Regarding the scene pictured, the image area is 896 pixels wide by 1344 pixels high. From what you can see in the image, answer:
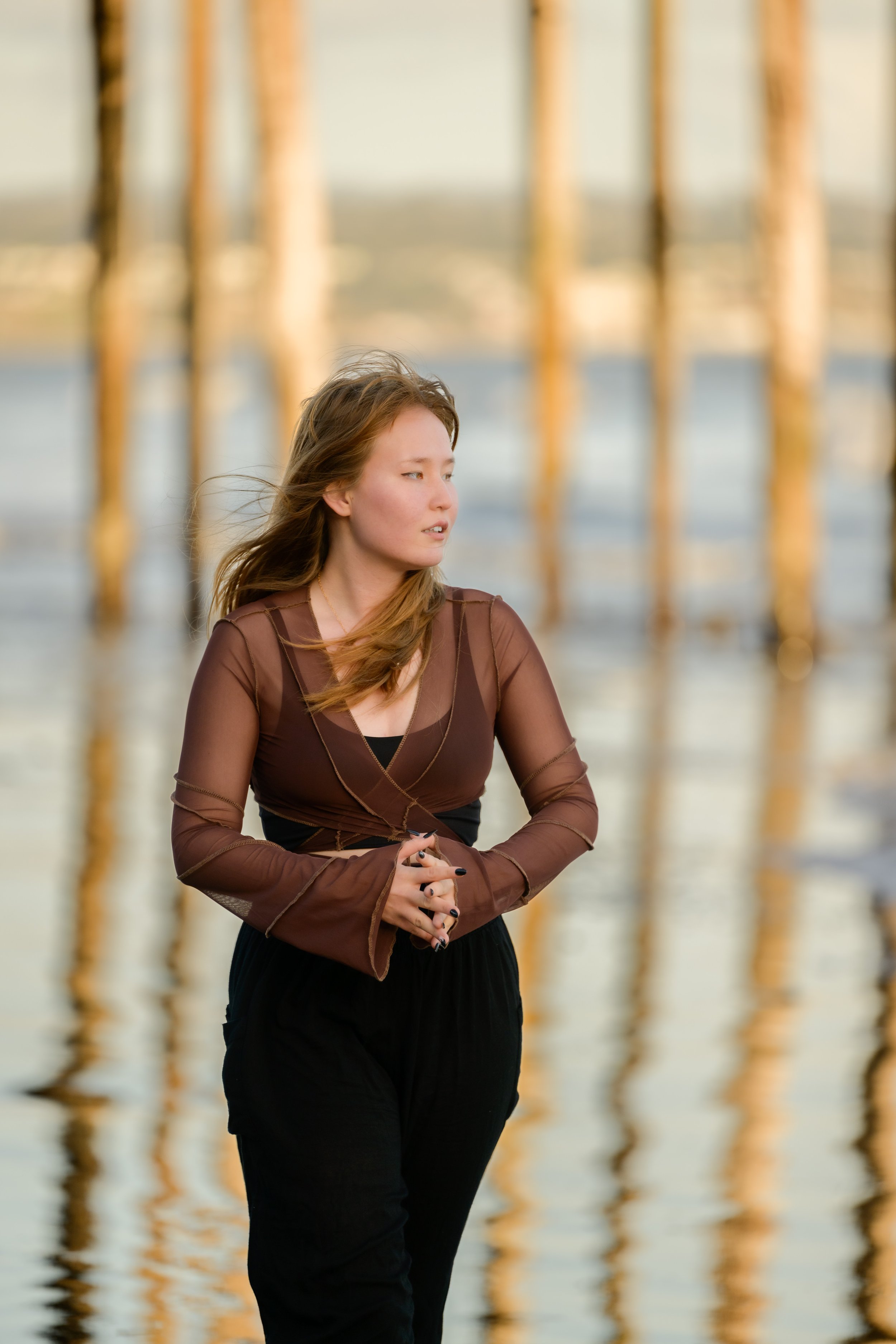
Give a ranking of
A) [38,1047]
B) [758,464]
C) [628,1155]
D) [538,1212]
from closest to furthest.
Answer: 1. [538,1212]
2. [628,1155]
3. [38,1047]
4. [758,464]

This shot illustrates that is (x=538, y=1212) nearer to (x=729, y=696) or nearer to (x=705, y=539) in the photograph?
(x=729, y=696)

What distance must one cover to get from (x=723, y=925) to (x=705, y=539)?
28.3m

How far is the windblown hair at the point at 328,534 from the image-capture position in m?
2.72

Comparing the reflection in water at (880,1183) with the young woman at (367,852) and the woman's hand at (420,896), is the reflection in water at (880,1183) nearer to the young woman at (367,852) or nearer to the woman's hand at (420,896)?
the young woman at (367,852)

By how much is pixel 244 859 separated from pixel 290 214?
12878 mm

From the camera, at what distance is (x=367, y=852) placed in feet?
8.59

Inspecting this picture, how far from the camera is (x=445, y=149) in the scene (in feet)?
173

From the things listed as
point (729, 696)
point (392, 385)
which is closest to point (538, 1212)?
point (392, 385)

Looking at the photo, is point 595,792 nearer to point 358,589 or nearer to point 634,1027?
point 634,1027

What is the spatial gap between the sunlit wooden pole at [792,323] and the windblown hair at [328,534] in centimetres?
1230

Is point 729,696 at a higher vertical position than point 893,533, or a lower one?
lower

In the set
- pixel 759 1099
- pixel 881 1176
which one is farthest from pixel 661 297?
pixel 881 1176

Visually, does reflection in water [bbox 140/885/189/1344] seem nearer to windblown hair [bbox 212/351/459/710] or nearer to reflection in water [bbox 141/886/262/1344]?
reflection in water [bbox 141/886/262/1344]

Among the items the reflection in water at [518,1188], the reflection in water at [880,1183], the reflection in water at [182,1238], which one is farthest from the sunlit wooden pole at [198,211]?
the reflection in water at [182,1238]
